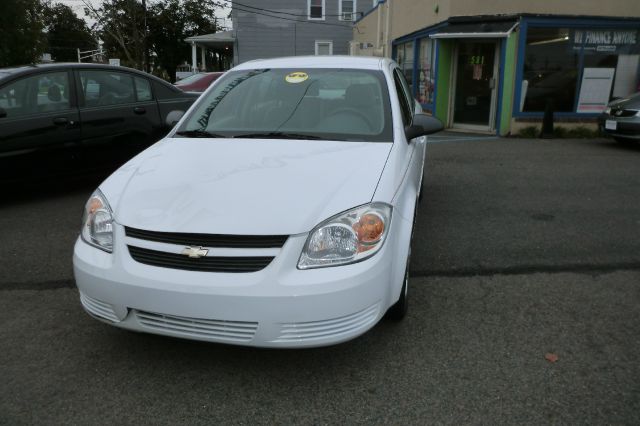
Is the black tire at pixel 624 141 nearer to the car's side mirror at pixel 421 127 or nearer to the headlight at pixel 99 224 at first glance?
the car's side mirror at pixel 421 127

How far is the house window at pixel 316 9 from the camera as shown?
27.4m

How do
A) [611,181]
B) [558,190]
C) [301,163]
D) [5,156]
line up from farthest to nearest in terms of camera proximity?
[611,181], [558,190], [5,156], [301,163]

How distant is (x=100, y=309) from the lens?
2.84 m

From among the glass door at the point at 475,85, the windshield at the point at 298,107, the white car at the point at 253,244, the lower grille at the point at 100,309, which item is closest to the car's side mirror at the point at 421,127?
the windshield at the point at 298,107

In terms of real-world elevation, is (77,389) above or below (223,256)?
below

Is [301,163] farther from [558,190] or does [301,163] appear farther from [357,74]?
[558,190]

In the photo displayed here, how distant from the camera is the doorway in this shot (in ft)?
42.5

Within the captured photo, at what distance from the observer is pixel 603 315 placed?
11.8 ft

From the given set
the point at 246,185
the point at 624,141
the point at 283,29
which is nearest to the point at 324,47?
the point at 283,29

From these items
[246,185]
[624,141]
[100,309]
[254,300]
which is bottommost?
[624,141]

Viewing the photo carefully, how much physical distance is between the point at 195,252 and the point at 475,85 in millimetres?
12165

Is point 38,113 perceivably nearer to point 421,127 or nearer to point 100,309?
point 100,309

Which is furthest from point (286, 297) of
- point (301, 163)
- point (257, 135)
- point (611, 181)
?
point (611, 181)

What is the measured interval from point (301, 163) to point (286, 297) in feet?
3.26
